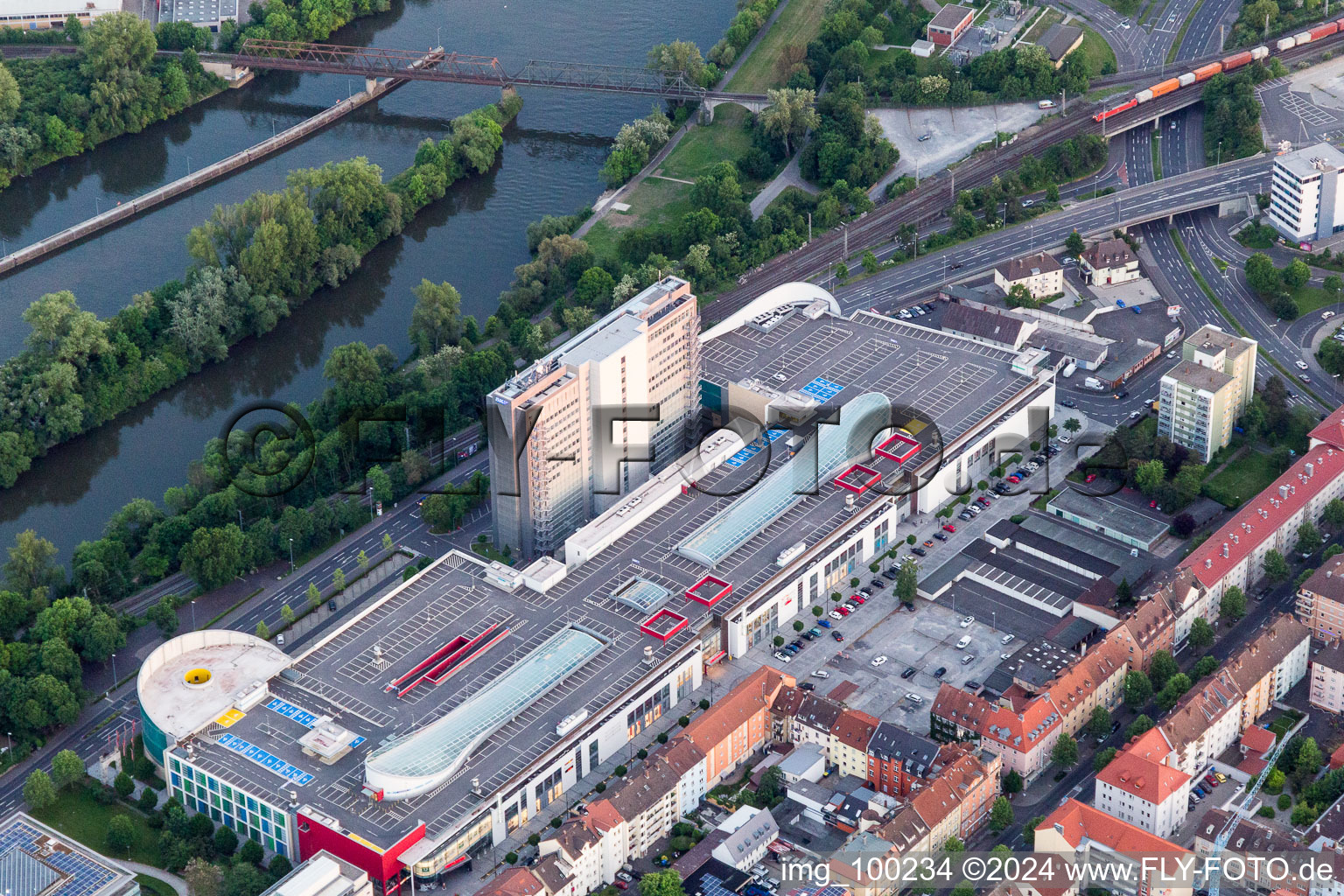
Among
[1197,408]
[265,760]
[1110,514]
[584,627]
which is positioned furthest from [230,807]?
[1197,408]

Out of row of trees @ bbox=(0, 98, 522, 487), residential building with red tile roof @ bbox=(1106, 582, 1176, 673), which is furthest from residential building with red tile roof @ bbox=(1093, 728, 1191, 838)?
row of trees @ bbox=(0, 98, 522, 487)

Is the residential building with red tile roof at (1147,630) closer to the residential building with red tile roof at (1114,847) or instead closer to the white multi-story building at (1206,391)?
the residential building with red tile roof at (1114,847)

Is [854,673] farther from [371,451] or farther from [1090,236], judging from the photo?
[1090,236]

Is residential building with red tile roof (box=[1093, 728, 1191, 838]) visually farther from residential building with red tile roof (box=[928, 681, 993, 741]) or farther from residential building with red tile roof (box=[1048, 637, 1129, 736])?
residential building with red tile roof (box=[928, 681, 993, 741])

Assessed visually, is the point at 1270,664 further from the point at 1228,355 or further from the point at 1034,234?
the point at 1034,234

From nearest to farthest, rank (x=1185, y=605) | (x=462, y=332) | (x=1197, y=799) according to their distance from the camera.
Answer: (x=1197, y=799) → (x=1185, y=605) → (x=462, y=332)

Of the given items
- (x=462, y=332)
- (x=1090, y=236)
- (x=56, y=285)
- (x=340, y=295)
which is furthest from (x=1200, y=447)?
(x=56, y=285)

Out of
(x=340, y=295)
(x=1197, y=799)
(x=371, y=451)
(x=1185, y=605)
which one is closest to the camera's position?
(x=1197, y=799)

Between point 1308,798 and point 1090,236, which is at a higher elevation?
point 1090,236
